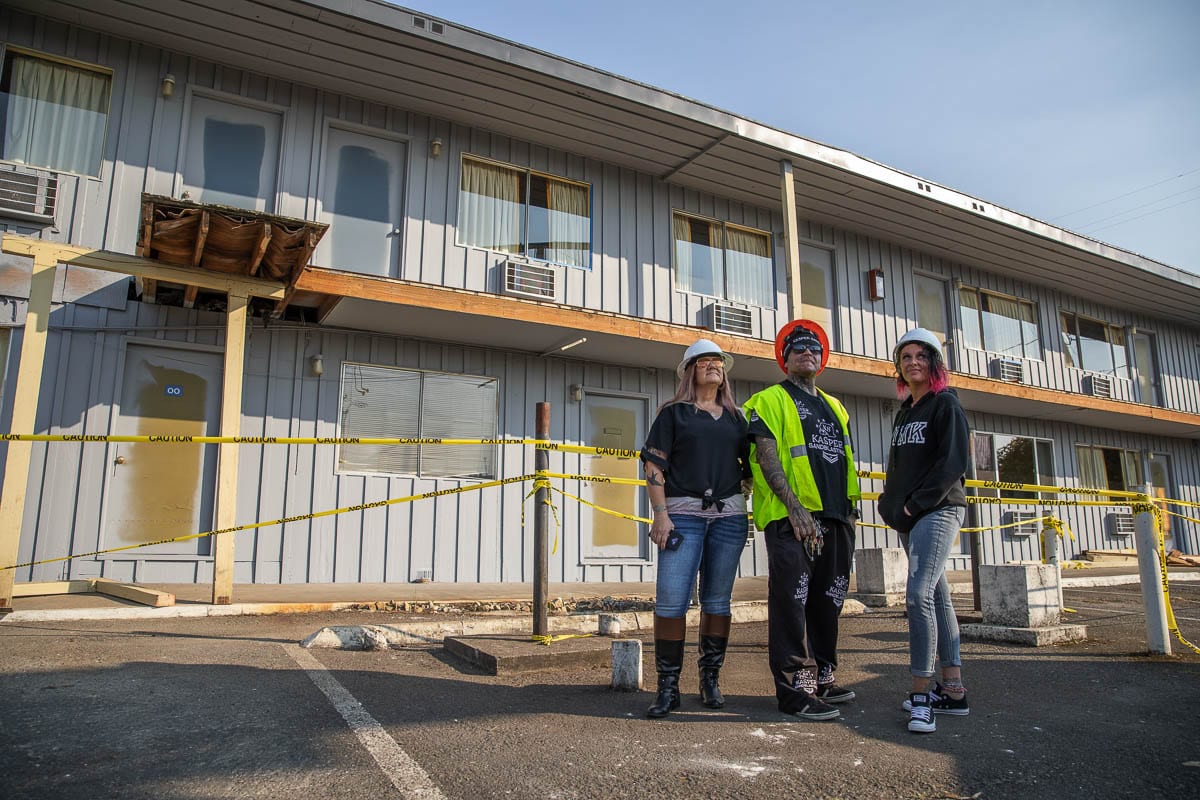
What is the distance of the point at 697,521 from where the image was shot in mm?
4012

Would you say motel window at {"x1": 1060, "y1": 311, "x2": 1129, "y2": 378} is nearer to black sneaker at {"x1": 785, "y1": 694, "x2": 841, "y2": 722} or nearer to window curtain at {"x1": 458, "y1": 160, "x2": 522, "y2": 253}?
window curtain at {"x1": 458, "y1": 160, "x2": 522, "y2": 253}

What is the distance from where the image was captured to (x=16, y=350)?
8219 millimetres

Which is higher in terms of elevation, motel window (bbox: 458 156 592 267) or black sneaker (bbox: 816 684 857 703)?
motel window (bbox: 458 156 592 267)

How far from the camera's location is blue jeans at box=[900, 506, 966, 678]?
368cm

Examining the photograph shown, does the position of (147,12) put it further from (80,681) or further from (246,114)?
(80,681)

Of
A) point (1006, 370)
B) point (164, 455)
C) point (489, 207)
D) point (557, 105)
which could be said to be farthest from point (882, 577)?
point (1006, 370)

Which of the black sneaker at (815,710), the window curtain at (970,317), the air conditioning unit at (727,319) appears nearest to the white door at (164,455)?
the air conditioning unit at (727,319)

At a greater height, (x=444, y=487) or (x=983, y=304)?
(x=983, y=304)

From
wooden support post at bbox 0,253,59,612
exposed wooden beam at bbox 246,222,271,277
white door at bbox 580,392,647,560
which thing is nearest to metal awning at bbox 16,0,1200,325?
exposed wooden beam at bbox 246,222,271,277

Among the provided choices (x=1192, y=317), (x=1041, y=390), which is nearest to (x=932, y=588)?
(x=1041, y=390)

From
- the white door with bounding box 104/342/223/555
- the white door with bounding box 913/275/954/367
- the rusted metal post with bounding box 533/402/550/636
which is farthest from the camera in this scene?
the white door with bounding box 913/275/954/367

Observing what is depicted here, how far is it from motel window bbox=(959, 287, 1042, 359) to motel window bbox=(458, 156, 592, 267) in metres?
8.69

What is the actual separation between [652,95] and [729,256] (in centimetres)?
357

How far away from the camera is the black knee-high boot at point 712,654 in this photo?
3.96 meters
